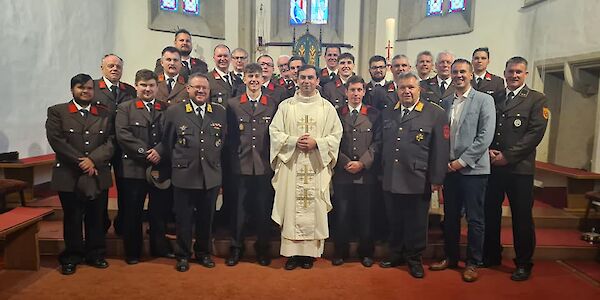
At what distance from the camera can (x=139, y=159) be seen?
3.79m

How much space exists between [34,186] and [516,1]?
326 inches

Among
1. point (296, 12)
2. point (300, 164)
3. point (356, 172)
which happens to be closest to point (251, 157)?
point (300, 164)

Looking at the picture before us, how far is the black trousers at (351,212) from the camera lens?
13.4 ft

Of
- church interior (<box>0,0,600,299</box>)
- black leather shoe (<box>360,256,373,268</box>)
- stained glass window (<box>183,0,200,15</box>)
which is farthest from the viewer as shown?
stained glass window (<box>183,0,200,15</box>)

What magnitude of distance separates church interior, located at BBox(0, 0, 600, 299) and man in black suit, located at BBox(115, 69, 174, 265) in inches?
12.2

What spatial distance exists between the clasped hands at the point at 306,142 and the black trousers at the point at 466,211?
4.05 feet

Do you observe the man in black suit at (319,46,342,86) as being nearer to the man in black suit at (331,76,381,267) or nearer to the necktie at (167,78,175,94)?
the man in black suit at (331,76,381,267)

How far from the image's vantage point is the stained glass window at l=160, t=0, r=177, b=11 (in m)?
9.98

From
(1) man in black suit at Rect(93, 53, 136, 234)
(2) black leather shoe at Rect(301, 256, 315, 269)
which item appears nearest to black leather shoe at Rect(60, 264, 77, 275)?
(1) man in black suit at Rect(93, 53, 136, 234)

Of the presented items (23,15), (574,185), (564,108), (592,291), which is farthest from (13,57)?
(564,108)

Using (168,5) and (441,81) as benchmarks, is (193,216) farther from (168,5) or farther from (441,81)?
(168,5)

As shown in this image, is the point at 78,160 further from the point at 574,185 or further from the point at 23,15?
the point at 574,185

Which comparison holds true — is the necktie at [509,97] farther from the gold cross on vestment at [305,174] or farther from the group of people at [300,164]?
the gold cross on vestment at [305,174]

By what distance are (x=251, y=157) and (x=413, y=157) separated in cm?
142
